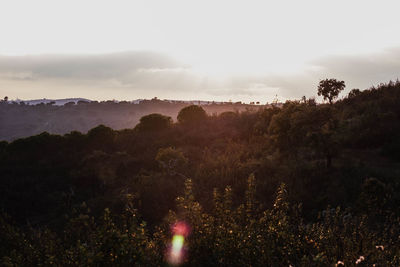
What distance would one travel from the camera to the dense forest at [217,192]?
15.4 feet

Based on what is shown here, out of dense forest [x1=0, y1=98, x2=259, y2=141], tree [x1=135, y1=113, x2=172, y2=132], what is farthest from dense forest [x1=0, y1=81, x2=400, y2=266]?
dense forest [x1=0, y1=98, x2=259, y2=141]

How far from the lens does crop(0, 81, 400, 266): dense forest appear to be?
4.69 m

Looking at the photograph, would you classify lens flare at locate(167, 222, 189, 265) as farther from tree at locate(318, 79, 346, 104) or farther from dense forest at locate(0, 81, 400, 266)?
tree at locate(318, 79, 346, 104)

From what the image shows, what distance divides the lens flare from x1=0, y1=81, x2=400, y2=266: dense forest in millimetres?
23

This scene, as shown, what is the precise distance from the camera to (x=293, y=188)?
1222cm

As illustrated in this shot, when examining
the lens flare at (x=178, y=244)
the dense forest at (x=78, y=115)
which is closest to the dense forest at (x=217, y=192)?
the lens flare at (x=178, y=244)

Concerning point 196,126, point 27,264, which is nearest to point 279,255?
point 27,264

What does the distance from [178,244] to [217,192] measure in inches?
63.1

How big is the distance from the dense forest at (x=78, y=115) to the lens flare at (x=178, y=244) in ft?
374

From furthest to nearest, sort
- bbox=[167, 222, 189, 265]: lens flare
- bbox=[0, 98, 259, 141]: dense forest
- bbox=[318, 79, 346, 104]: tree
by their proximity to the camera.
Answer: bbox=[0, 98, 259, 141]: dense forest, bbox=[318, 79, 346, 104]: tree, bbox=[167, 222, 189, 265]: lens flare

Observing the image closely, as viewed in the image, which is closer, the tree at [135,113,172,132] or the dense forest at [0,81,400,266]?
the dense forest at [0,81,400,266]

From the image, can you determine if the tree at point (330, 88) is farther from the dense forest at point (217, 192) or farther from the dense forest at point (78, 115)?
the dense forest at point (78, 115)

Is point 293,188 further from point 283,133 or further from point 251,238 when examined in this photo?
point 251,238

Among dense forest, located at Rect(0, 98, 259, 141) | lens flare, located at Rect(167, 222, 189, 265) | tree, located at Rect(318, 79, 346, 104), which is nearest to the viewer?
lens flare, located at Rect(167, 222, 189, 265)
